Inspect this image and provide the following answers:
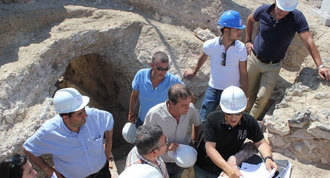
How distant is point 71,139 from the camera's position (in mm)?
3521

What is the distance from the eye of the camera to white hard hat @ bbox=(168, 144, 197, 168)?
11.9 ft

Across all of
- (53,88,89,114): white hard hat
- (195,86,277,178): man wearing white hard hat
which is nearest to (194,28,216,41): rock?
(195,86,277,178): man wearing white hard hat

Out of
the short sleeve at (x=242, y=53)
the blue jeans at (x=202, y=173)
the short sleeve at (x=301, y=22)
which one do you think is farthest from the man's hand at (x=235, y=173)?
the short sleeve at (x=301, y=22)

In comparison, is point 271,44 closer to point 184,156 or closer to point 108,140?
point 184,156

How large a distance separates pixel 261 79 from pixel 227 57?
997 mm

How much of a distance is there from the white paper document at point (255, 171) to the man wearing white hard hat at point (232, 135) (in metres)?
0.06

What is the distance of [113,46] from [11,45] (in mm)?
1839

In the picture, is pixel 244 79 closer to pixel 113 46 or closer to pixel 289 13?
pixel 289 13

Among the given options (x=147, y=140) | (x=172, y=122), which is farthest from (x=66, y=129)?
(x=172, y=122)

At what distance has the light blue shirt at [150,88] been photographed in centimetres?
429

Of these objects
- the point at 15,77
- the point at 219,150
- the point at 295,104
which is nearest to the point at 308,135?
the point at 295,104

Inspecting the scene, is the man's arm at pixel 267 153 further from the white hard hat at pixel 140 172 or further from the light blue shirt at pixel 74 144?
the light blue shirt at pixel 74 144

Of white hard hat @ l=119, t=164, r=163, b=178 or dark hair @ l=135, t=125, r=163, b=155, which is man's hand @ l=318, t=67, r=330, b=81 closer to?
dark hair @ l=135, t=125, r=163, b=155

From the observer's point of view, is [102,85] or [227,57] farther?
[102,85]
